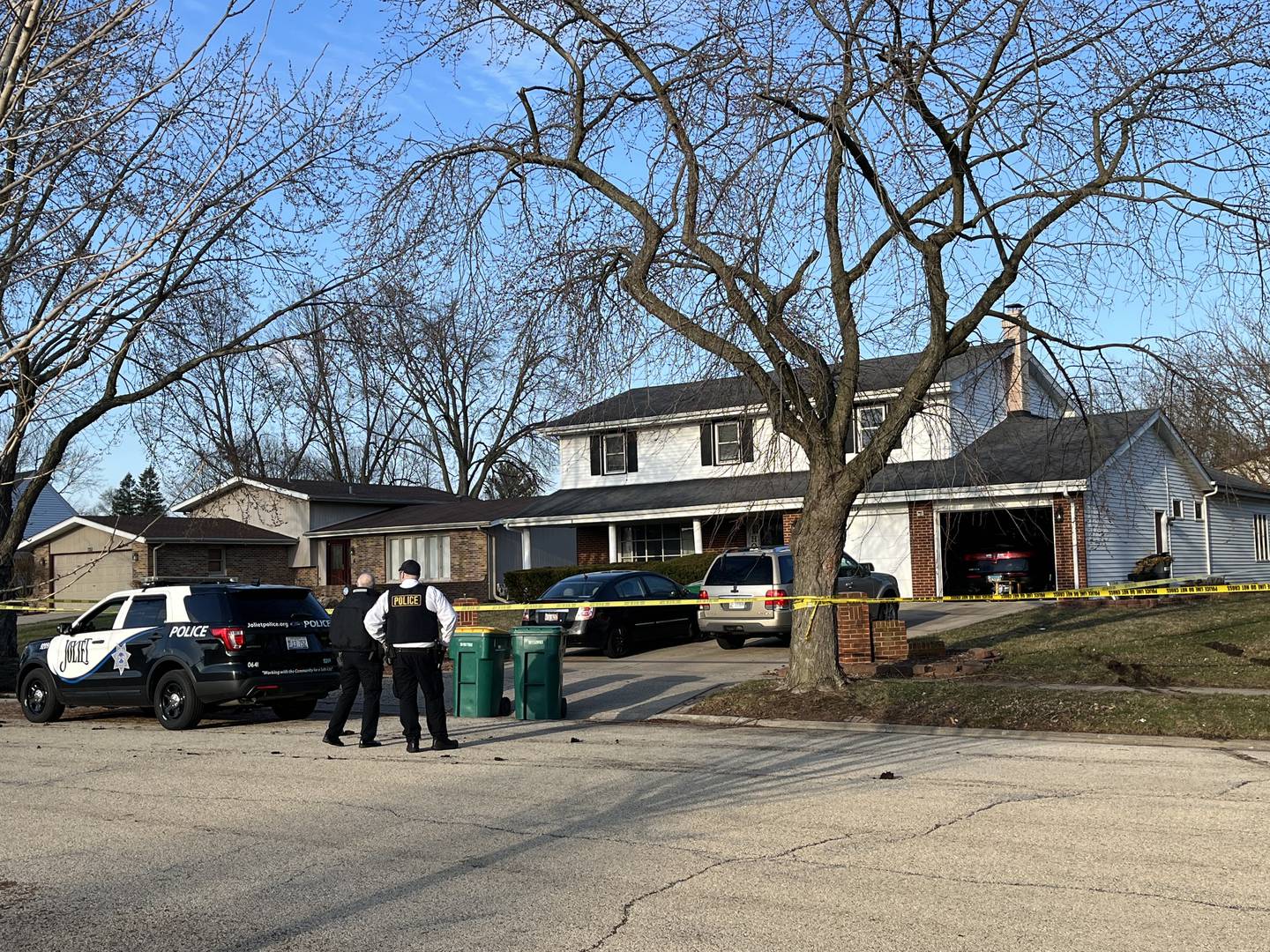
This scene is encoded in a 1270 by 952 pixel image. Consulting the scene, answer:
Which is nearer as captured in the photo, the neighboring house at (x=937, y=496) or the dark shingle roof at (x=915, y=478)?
the dark shingle roof at (x=915, y=478)

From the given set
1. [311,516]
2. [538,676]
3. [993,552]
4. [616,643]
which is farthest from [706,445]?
[538,676]

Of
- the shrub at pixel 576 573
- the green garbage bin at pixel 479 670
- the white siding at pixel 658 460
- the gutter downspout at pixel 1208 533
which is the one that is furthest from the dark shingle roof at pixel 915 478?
the green garbage bin at pixel 479 670

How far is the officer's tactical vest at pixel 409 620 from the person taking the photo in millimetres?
12648

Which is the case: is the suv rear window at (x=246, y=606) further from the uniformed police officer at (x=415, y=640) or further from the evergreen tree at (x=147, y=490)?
the evergreen tree at (x=147, y=490)

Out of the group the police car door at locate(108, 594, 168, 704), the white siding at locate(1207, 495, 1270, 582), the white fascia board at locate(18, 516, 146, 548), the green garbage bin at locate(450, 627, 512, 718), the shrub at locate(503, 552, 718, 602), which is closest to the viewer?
the police car door at locate(108, 594, 168, 704)

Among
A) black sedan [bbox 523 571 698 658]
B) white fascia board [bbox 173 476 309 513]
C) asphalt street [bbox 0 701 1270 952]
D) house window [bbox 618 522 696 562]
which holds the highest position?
white fascia board [bbox 173 476 309 513]

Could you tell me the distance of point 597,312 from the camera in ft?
50.6

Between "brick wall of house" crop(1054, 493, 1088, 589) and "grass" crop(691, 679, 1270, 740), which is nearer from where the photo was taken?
"grass" crop(691, 679, 1270, 740)

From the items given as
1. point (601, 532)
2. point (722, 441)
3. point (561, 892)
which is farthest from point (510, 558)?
point (561, 892)

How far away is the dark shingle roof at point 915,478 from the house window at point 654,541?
50.1 inches

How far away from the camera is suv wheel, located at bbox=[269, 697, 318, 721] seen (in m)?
16.0

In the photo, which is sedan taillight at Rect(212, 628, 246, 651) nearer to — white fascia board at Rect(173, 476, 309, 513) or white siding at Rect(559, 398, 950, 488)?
white siding at Rect(559, 398, 950, 488)

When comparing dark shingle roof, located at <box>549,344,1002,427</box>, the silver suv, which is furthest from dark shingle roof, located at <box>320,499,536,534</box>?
the silver suv

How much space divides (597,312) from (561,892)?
9.62 m
